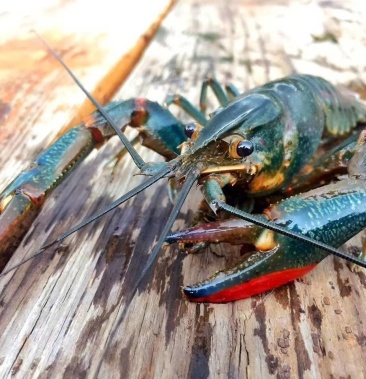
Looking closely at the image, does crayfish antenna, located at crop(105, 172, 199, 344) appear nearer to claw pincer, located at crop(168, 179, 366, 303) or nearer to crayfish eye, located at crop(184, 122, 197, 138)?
claw pincer, located at crop(168, 179, 366, 303)

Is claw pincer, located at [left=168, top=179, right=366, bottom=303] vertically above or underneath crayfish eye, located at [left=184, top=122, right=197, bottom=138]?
underneath

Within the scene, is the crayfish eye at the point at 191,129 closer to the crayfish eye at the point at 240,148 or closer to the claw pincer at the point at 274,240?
the crayfish eye at the point at 240,148

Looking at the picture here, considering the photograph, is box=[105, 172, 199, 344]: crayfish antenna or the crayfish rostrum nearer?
box=[105, 172, 199, 344]: crayfish antenna

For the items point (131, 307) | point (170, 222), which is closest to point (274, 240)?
point (170, 222)

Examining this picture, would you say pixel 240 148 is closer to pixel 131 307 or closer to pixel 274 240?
pixel 274 240

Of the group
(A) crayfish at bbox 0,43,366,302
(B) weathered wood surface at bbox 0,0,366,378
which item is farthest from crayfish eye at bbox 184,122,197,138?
(B) weathered wood surface at bbox 0,0,366,378

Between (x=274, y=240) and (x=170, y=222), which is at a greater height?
(x=170, y=222)

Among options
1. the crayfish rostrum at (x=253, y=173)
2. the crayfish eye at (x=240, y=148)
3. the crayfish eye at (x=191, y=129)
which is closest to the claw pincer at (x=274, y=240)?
the crayfish rostrum at (x=253, y=173)
